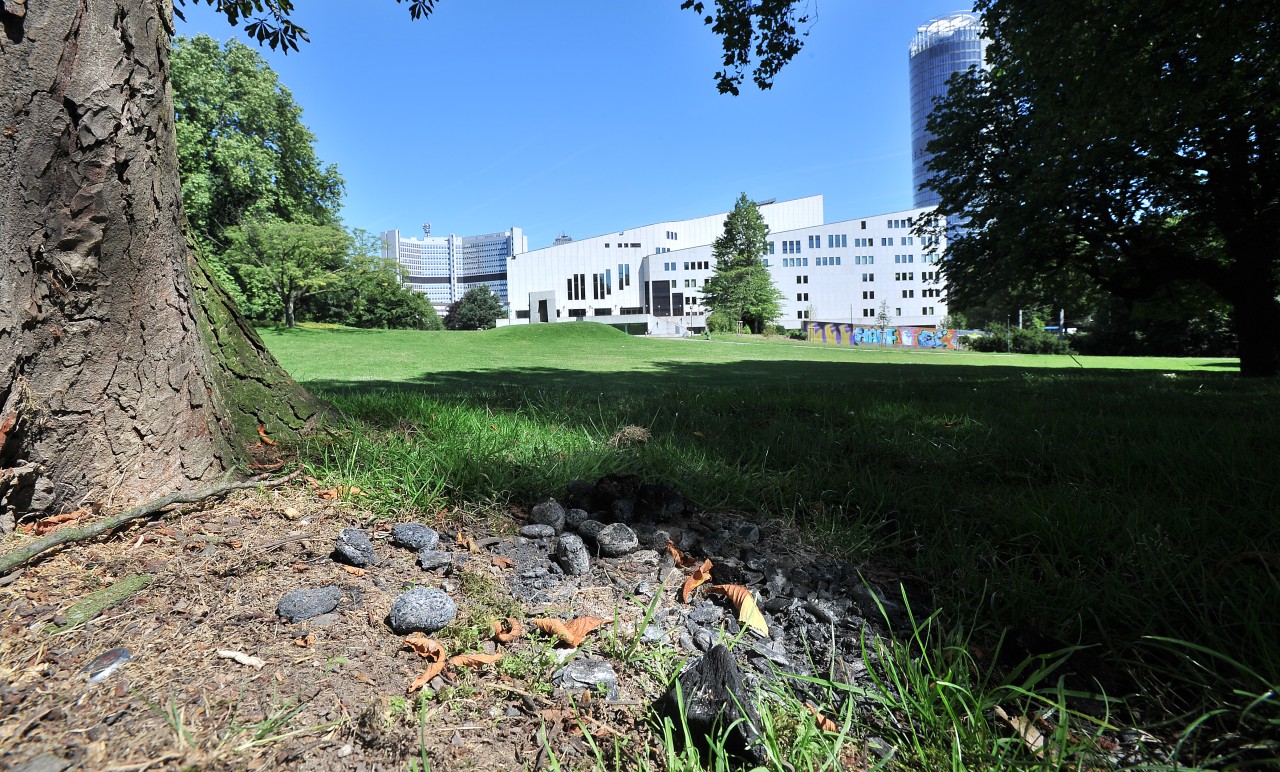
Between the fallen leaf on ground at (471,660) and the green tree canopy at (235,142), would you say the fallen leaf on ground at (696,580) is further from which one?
the green tree canopy at (235,142)

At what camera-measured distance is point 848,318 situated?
8406 cm

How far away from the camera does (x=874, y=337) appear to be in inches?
2484

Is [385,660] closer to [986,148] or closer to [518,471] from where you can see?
[518,471]

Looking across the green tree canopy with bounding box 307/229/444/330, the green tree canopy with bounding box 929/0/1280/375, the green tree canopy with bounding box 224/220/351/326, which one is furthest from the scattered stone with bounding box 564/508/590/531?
the green tree canopy with bounding box 307/229/444/330

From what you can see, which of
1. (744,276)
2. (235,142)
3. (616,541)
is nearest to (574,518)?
(616,541)

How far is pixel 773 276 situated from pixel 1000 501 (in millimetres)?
85739

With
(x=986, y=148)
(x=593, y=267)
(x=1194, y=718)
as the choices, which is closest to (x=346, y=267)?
(x=986, y=148)

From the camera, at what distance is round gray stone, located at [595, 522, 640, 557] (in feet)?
6.52

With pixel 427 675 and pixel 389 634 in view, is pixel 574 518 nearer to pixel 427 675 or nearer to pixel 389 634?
pixel 389 634

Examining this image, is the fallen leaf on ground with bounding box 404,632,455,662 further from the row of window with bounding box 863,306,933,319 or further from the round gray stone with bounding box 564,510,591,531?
the row of window with bounding box 863,306,933,319

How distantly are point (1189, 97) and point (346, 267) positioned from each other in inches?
1362

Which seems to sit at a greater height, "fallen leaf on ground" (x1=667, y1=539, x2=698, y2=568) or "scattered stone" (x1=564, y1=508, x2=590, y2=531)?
"scattered stone" (x1=564, y1=508, x2=590, y2=531)

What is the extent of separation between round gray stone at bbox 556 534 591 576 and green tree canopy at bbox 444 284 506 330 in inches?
3264

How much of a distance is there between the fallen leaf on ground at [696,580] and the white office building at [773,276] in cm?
7751
